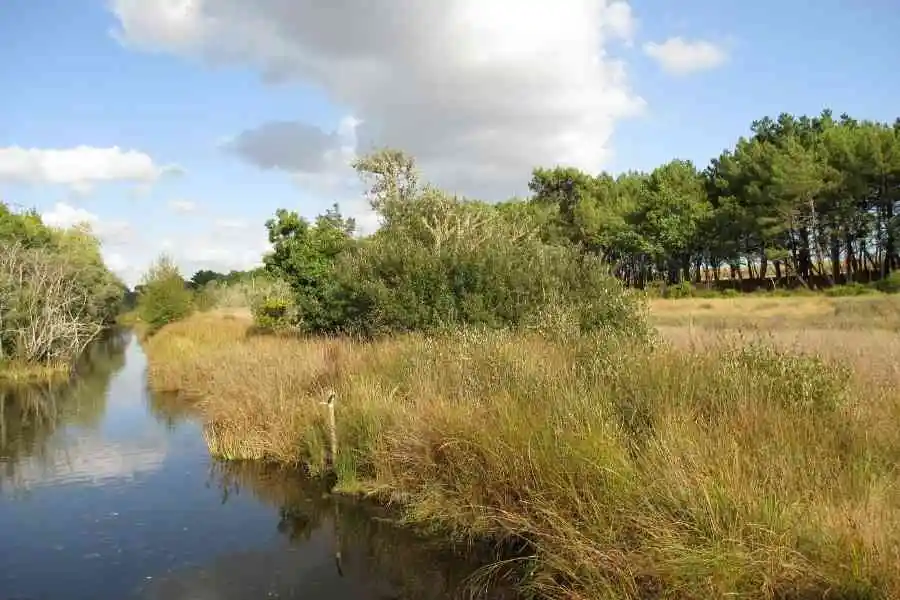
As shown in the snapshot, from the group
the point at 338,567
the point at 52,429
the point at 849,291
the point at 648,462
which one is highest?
the point at 849,291

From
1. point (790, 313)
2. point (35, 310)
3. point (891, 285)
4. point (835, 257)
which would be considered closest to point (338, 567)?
point (35, 310)

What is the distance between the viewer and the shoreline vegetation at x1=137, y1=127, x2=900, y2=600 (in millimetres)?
4566

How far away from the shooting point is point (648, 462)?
18.1 feet

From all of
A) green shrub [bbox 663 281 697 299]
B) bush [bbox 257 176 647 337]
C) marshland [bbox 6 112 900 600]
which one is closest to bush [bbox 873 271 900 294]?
green shrub [bbox 663 281 697 299]

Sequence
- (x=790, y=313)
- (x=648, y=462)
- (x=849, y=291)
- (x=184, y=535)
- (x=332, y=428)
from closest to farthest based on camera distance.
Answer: (x=648, y=462) < (x=184, y=535) < (x=332, y=428) < (x=790, y=313) < (x=849, y=291)

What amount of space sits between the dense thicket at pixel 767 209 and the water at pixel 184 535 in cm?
4094

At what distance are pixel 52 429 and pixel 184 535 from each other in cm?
978

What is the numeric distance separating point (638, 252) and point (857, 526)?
53.8 metres

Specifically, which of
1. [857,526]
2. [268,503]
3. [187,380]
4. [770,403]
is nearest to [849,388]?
[770,403]

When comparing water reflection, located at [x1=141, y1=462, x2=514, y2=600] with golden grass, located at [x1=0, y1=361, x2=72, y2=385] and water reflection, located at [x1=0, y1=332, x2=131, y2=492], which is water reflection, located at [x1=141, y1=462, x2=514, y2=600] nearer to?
water reflection, located at [x1=0, y1=332, x2=131, y2=492]

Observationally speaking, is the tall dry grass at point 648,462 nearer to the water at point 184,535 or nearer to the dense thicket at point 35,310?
the water at point 184,535

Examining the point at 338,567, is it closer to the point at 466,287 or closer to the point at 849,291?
the point at 466,287

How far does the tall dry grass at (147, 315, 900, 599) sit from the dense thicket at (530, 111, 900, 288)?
41720 mm

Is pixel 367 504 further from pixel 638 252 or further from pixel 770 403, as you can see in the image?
pixel 638 252
